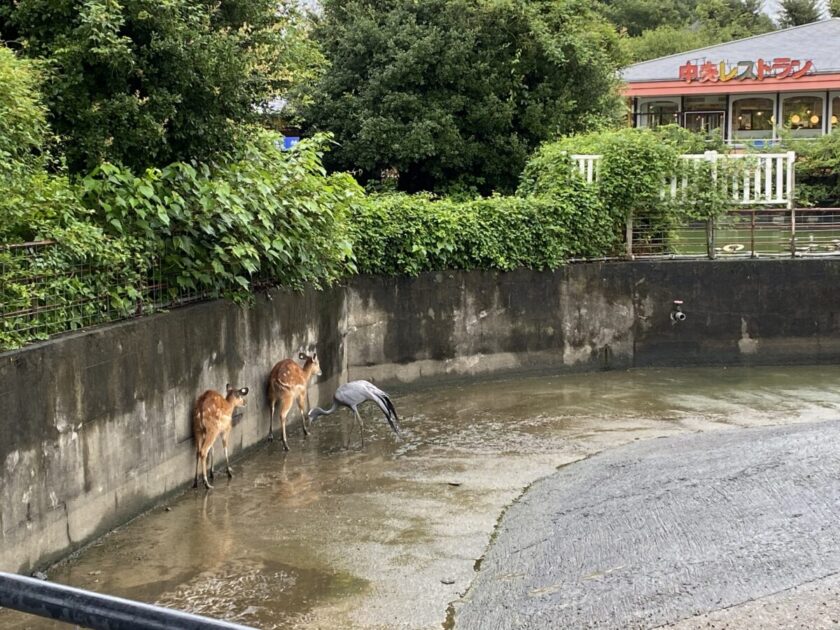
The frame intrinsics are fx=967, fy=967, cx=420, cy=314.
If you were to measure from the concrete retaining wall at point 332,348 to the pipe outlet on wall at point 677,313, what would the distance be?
0.09 metres

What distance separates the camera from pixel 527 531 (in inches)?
297

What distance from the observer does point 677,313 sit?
16.1 meters

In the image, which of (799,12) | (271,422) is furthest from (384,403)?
(799,12)

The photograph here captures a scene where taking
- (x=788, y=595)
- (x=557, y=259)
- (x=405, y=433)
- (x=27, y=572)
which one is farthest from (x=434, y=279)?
(x=788, y=595)

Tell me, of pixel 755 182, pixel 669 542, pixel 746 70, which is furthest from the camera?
pixel 746 70

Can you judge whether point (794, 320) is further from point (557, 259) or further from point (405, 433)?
point (405, 433)

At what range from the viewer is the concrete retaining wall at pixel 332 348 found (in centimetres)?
697

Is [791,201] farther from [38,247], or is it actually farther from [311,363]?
[38,247]

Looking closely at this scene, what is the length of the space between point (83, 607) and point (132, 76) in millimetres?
8623

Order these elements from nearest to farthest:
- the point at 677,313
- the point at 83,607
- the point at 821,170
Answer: the point at 83,607 < the point at 677,313 < the point at 821,170

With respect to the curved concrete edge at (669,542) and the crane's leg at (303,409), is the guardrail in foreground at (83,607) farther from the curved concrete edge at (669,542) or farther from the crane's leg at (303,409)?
the crane's leg at (303,409)

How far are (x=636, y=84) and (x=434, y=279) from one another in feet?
70.7

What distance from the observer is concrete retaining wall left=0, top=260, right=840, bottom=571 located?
697cm

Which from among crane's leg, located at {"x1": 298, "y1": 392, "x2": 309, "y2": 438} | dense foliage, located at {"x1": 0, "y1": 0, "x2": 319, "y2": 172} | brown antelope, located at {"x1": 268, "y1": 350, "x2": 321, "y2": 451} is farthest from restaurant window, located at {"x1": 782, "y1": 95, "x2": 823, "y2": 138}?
dense foliage, located at {"x1": 0, "y1": 0, "x2": 319, "y2": 172}
